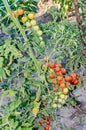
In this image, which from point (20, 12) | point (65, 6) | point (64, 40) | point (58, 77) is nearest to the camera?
point (20, 12)

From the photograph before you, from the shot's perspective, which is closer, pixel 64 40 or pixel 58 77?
pixel 58 77

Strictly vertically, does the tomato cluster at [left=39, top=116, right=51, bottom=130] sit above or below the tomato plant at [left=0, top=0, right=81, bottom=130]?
below

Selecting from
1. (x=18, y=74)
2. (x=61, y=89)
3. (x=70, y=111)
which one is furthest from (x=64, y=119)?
(x=18, y=74)

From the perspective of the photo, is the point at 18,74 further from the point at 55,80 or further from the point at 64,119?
the point at 64,119

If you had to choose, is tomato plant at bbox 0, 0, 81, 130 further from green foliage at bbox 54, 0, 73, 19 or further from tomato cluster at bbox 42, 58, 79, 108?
green foliage at bbox 54, 0, 73, 19

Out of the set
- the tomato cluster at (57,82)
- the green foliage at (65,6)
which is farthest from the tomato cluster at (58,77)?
the green foliage at (65,6)

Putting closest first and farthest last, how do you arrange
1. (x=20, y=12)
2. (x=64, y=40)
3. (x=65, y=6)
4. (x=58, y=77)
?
1. (x=20, y=12)
2. (x=58, y=77)
3. (x=64, y=40)
4. (x=65, y=6)

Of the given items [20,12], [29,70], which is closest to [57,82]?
[29,70]

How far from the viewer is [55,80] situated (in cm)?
185

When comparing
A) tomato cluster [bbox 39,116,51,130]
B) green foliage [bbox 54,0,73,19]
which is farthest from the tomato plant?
green foliage [bbox 54,0,73,19]

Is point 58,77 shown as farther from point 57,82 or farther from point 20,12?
point 20,12

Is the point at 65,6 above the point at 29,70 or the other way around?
the other way around

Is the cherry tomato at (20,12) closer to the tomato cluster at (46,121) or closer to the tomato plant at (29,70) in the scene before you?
the tomato plant at (29,70)

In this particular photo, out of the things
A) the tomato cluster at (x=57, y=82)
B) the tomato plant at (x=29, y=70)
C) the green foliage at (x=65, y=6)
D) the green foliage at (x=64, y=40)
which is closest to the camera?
the tomato plant at (x=29, y=70)
